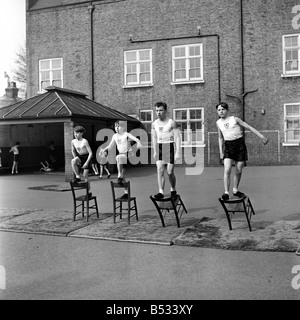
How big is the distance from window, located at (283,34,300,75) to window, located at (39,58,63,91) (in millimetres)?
13938

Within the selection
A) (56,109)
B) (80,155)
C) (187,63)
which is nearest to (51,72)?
(187,63)

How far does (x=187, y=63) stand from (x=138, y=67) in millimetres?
3098

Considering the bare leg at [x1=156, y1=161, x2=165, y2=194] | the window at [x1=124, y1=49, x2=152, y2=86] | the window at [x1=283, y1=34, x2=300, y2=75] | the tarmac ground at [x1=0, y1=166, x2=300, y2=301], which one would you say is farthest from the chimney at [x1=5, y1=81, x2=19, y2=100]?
the bare leg at [x1=156, y1=161, x2=165, y2=194]

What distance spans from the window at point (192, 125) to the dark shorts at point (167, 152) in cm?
1569

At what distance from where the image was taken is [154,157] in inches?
→ 332

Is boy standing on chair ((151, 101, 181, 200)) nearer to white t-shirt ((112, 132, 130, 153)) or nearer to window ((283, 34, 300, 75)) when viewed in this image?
white t-shirt ((112, 132, 130, 153))

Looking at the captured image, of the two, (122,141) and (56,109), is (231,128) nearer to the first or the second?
(122,141)

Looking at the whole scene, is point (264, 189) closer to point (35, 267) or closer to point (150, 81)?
point (35, 267)

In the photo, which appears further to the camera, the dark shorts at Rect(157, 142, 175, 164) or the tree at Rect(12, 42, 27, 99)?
the tree at Rect(12, 42, 27, 99)

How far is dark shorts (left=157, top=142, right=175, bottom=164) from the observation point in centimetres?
836

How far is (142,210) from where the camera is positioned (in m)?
9.96

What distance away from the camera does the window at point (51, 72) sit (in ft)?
89.9

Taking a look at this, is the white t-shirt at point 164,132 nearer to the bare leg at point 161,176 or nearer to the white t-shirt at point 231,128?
the bare leg at point 161,176

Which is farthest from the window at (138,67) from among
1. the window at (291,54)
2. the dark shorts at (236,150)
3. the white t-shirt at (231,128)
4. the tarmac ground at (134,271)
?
the tarmac ground at (134,271)
